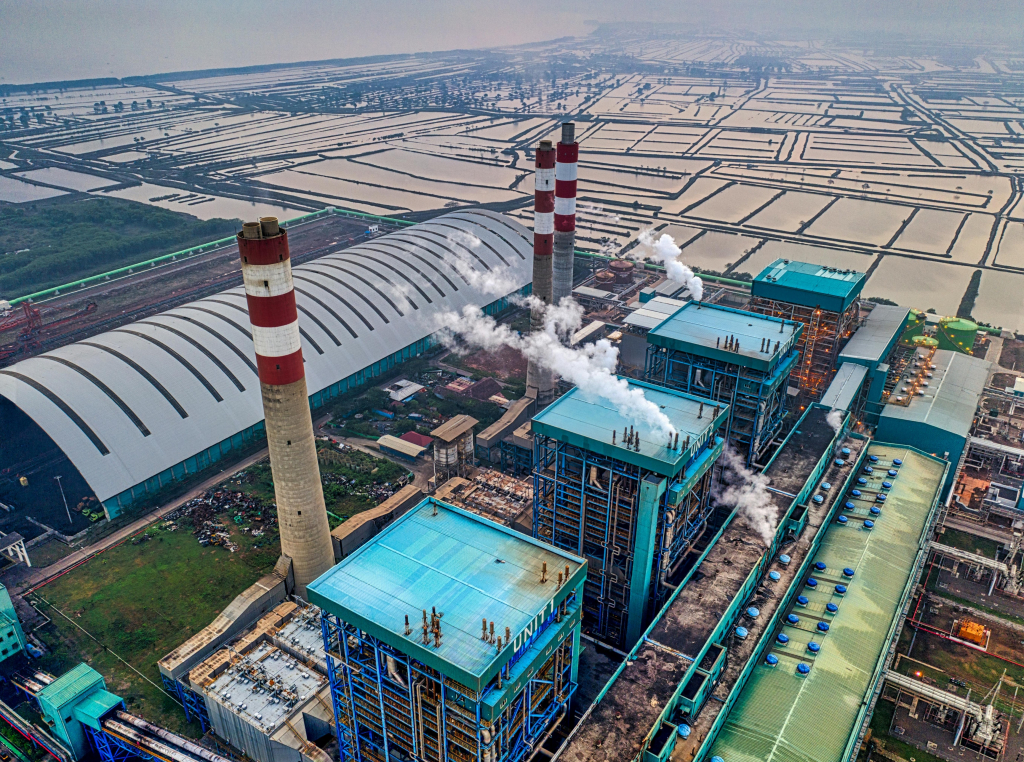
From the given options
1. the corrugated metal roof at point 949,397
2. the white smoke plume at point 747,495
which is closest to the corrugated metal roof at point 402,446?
the white smoke plume at point 747,495

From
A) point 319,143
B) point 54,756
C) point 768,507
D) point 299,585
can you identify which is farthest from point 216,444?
point 319,143

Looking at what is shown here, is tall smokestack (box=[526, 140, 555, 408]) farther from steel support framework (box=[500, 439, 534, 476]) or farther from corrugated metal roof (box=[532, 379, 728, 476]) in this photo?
corrugated metal roof (box=[532, 379, 728, 476])

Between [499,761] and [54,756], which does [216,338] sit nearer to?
[54,756]

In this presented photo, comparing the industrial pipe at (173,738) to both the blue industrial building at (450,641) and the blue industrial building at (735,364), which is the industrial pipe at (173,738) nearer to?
the blue industrial building at (450,641)

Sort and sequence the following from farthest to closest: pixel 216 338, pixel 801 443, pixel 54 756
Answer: pixel 216 338 < pixel 801 443 < pixel 54 756

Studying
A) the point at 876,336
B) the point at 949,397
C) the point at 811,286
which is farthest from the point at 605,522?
the point at 876,336

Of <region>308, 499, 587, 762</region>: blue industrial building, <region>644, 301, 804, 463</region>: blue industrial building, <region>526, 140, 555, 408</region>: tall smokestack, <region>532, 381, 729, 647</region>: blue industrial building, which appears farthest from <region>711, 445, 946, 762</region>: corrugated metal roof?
<region>526, 140, 555, 408</region>: tall smokestack

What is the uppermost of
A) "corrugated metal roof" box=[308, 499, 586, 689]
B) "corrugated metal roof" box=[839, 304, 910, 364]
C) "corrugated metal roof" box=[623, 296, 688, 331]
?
"corrugated metal roof" box=[308, 499, 586, 689]

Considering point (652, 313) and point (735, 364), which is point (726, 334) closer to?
point (735, 364)
